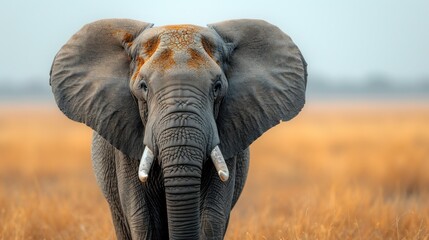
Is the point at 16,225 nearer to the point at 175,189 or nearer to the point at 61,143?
the point at 175,189

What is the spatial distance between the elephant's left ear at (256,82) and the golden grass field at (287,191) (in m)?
1.08

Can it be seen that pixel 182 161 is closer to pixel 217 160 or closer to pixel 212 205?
pixel 217 160

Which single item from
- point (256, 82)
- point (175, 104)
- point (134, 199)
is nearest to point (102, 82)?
point (134, 199)

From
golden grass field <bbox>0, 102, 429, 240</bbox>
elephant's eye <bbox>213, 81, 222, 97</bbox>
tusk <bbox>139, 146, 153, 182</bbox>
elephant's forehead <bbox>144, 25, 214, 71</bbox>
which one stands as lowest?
golden grass field <bbox>0, 102, 429, 240</bbox>

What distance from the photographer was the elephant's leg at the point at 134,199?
5.51 metres

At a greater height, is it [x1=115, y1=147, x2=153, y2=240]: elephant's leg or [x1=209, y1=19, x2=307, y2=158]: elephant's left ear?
[x1=209, y1=19, x2=307, y2=158]: elephant's left ear

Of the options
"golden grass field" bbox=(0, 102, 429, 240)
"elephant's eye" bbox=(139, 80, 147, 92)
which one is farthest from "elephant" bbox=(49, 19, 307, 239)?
"golden grass field" bbox=(0, 102, 429, 240)

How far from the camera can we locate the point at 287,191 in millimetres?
13812

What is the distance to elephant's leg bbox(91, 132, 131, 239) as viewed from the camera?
6.05 metres

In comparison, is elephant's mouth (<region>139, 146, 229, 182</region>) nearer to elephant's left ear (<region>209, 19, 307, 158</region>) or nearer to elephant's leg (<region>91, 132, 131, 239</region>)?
elephant's left ear (<region>209, 19, 307, 158</region>)

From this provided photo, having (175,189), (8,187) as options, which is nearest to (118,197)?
(175,189)

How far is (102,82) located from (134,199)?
73 cm

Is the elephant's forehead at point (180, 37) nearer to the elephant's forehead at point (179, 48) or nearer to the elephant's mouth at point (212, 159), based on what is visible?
the elephant's forehead at point (179, 48)

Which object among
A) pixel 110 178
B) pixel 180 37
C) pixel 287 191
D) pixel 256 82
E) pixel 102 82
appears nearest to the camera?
pixel 180 37
